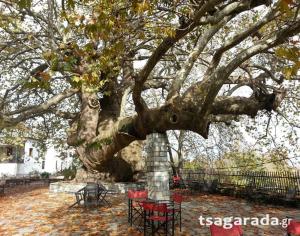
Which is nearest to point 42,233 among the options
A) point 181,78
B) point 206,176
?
point 181,78

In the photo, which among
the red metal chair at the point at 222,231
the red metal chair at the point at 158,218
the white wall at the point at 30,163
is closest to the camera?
the red metal chair at the point at 222,231

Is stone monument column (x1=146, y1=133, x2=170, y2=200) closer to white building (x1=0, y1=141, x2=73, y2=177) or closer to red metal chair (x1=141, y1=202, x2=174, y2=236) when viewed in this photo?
red metal chair (x1=141, y1=202, x2=174, y2=236)

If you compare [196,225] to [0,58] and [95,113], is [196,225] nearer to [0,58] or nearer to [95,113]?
[95,113]

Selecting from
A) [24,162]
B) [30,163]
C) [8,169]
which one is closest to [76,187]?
[8,169]

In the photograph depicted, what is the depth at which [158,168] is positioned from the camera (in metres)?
11.2

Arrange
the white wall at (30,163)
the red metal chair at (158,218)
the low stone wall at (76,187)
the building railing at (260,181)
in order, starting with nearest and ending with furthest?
the red metal chair at (158,218), the building railing at (260,181), the low stone wall at (76,187), the white wall at (30,163)

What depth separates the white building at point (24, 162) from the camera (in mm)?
43875

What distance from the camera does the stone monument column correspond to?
1100 cm

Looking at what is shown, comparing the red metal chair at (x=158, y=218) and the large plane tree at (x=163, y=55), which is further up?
the large plane tree at (x=163, y=55)

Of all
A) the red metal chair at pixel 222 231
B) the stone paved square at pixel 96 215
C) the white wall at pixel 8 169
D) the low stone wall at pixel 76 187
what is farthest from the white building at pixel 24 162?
the red metal chair at pixel 222 231

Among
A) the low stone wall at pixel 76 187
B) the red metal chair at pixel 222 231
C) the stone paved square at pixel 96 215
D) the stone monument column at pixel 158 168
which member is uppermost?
the stone monument column at pixel 158 168

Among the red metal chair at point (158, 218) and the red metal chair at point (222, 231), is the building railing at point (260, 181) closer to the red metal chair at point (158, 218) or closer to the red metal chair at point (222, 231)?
the red metal chair at point (158, 218)

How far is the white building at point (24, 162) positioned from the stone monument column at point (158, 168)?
31.7 m

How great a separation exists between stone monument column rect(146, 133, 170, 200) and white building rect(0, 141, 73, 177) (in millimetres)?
31656
